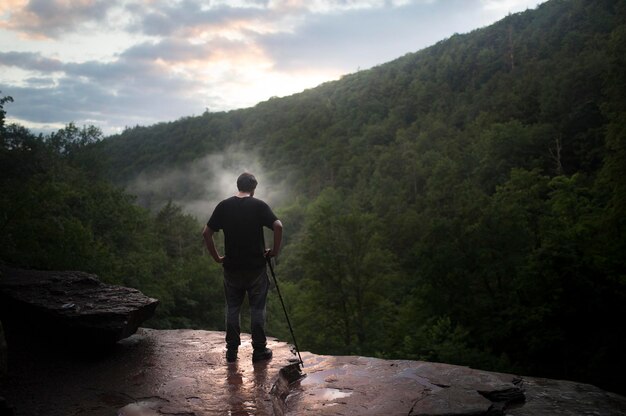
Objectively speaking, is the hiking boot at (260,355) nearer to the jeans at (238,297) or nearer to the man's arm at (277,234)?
the jeans at (238,297)

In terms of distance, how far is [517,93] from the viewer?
7231 centimetres

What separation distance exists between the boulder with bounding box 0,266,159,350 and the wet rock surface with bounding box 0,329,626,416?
0.32m

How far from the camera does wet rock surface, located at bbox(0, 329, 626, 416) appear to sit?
4.57 metres

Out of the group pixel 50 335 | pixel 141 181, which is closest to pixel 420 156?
pixel 50 335

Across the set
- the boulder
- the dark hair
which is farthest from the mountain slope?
the dark hair

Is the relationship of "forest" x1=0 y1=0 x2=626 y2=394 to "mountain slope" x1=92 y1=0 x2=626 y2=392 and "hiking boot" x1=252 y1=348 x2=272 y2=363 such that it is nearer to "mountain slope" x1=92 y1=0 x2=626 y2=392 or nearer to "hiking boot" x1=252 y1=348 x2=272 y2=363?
"mountain slope" x1=92 y1=0 x2=626 y2=392

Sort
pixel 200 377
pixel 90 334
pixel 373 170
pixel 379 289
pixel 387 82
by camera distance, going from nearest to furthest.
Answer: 1. pixel 200 377
2. pixel 90 334
3. pixel 379 289
4. pixel 373 170
5. pixel 387 82

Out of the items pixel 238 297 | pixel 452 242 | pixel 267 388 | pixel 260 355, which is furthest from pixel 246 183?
pixel 452 242

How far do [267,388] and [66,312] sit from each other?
3112 millimetres

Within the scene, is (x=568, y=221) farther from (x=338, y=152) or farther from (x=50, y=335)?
(x=338, y=152)

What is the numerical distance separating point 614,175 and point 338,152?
8940 cm

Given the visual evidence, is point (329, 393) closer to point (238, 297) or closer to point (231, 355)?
point (231, 355)

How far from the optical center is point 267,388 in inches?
190

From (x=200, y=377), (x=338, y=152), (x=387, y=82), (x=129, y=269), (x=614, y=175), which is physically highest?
(x=387, y=82)
